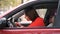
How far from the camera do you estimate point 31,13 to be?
3.49m

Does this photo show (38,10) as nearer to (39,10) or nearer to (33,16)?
(39,10)

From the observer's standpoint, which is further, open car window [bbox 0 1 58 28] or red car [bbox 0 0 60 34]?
open car window [bbox 0 1 58 28]

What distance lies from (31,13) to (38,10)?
130 mm

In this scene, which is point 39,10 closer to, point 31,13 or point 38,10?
point 38,10

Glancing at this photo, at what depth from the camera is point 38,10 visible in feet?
11.6

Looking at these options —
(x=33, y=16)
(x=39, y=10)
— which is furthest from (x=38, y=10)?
(x=33, y=16)

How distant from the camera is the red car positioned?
9.57ft

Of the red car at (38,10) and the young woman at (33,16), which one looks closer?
the red car at (38,10)

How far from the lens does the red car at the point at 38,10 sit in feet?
9.57

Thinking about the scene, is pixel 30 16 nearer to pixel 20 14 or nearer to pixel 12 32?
pixel 20 14

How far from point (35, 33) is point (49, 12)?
69 centimetres

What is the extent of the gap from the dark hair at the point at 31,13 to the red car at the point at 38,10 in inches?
2.4

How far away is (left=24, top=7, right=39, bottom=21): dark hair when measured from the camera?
3.38 meters

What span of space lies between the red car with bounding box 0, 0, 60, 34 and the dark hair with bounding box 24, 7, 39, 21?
0.20ft
